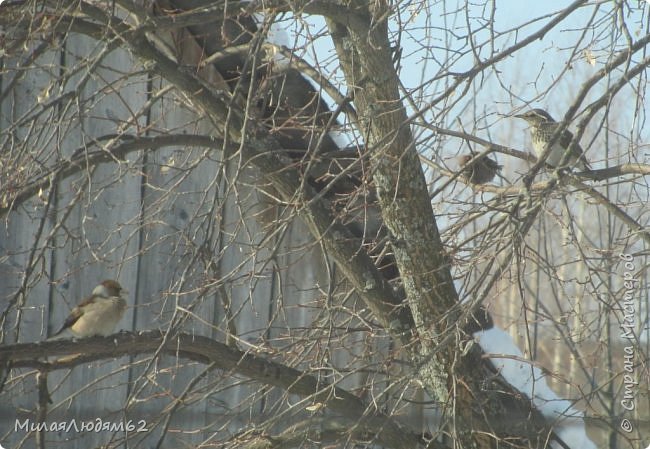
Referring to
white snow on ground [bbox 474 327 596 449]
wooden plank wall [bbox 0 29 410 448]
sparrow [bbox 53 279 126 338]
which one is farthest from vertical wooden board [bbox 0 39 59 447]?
white snow on ground [bbox 474 327 596 449]

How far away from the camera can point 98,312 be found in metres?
4.00

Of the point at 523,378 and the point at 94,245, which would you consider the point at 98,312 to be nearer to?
the point at 94,245

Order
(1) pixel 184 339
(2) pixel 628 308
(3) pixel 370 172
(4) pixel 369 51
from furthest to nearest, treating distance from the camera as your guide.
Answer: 1. (2) pixel 628 308
2. (4) pixel 369 51
3. (1) pixel 184 339
4. (3) pixel 370 172

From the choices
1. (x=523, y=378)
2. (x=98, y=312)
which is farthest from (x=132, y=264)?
(x=523, y=378)

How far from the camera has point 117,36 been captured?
3.18 metres

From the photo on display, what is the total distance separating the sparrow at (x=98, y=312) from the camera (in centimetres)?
401

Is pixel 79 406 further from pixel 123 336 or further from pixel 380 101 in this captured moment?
pixel 380 101

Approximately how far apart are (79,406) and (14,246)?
88 cm

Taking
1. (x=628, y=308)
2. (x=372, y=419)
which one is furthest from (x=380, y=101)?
(x=628, y=308)

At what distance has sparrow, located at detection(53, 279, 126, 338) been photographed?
13.2 feet

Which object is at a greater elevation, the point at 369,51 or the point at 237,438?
the point at 369,51

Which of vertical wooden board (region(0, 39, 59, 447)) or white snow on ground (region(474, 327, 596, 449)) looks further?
white snow on ground (region(474, 327, 596, 449))

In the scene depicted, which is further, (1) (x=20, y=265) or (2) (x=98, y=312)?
(1) (x=20, y=265)

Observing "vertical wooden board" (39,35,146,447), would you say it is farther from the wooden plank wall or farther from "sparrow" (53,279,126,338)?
"sparrow" (53,279,126,338)
